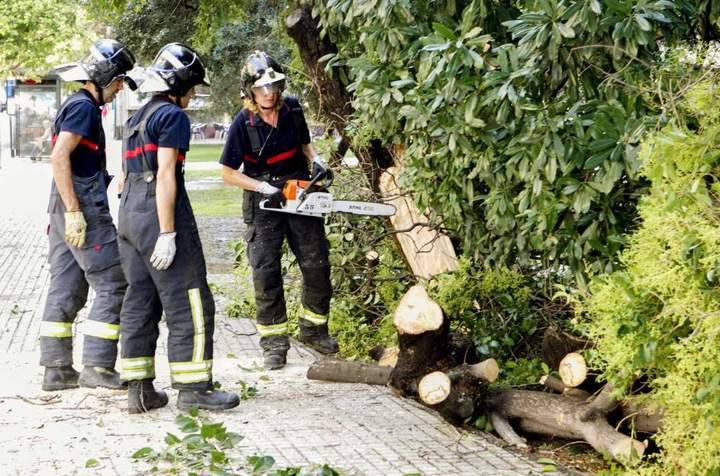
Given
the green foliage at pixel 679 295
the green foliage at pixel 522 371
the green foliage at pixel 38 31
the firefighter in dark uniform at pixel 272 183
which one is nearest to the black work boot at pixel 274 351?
the firefighter in dark uniform at pixel 272 183

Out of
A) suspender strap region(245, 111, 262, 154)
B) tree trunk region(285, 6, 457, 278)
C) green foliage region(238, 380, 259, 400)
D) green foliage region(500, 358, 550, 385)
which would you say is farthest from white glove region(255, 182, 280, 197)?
green foliage region(500, 358, 550, 385)

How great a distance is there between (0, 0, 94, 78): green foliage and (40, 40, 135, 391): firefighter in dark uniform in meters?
19.5

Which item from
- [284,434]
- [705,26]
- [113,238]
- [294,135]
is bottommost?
[284,434]

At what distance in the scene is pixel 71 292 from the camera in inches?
257

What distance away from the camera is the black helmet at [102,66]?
6.41 meters

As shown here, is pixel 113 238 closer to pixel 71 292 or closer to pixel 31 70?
pixel 71 292

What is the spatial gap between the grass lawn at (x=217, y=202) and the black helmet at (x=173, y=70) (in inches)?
483

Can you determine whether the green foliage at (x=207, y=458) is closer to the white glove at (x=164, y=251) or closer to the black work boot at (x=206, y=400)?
the black work boot at (x=206, y=400)

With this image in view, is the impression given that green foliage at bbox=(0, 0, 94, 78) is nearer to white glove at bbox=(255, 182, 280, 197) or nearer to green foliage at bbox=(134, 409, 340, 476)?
white glove at bbox=(255, 182, 280, 197)

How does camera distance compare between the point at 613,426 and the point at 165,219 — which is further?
the point at 165,219

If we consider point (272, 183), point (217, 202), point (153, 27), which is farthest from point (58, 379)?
point (217, 202)

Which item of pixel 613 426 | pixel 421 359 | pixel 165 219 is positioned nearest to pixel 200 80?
pixel 165 219

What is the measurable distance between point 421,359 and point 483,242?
Answer: 75cm

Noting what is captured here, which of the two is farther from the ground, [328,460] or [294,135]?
[294,135]
